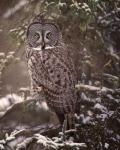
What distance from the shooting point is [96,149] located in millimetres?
3506

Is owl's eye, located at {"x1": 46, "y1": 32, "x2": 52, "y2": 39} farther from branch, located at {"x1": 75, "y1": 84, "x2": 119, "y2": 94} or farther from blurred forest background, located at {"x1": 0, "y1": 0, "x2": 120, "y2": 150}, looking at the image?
branch, located at {"x1": 75, "y1": 84, "x2": 119, "y2": 94}

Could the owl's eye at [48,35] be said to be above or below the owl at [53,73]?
above

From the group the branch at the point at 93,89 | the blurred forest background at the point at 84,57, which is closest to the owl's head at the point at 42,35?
the blurred forest background at the point at 84,57

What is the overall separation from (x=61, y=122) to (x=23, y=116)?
11.4 inches

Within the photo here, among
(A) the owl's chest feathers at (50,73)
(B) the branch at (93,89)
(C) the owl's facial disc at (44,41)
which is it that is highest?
(C) the owl's facial disc at (44,41)

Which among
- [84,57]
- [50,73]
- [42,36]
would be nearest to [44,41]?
[42,36]

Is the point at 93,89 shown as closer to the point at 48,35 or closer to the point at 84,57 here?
the point at 84,57

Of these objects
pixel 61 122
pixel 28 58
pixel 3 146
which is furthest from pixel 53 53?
pixel 3 146

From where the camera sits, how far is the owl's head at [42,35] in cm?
335

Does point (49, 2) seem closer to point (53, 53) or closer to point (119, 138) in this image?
point (53, 53)

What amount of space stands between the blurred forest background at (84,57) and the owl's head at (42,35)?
0.15 m

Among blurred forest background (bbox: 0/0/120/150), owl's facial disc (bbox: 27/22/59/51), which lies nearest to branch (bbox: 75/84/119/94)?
blurred forest background (bbox: 0/0/120/150)

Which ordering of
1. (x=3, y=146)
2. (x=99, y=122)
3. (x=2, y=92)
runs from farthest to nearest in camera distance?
(x=2, y=92)
(x=99, y=122)
(x=3, y=146)

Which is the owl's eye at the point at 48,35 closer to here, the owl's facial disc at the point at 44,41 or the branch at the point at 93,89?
the owl's facial disc at the point at 44,41
